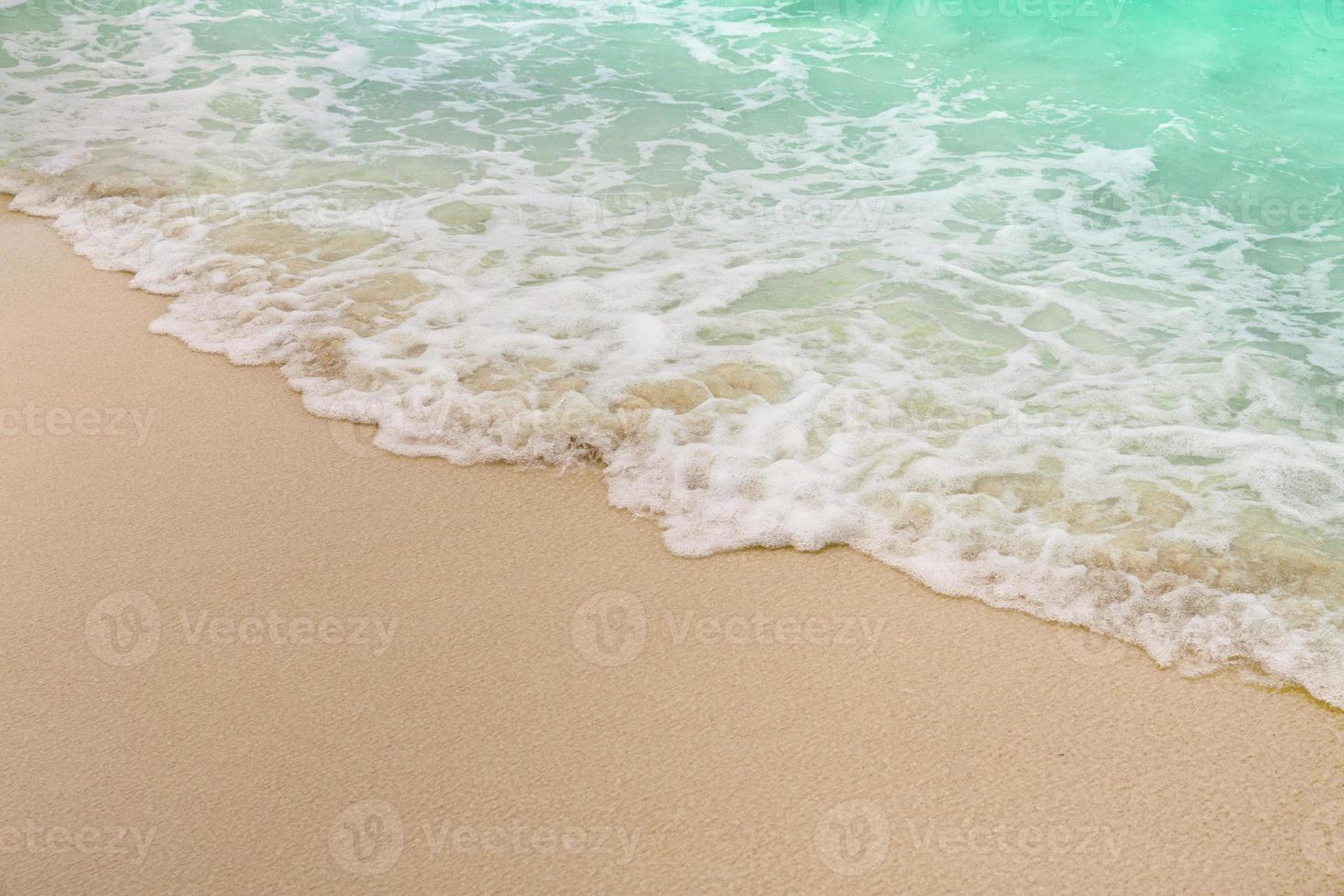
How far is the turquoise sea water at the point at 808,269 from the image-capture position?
10.5ft

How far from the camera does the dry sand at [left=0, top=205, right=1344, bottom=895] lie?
2.16 m

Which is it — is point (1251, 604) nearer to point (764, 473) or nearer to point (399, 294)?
point (764, 473)

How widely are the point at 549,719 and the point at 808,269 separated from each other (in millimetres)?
3185

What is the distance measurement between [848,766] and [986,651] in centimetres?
61

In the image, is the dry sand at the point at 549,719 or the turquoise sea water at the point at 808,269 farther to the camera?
the turquoise sea water at the point at 808,269

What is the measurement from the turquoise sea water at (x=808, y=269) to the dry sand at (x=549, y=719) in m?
0.26

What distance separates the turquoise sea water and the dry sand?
0.85 feet

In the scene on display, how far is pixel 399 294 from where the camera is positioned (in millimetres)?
4590

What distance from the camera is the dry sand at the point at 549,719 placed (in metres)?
2.16

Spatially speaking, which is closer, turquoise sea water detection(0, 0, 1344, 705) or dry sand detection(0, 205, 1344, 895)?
dry sand detection(0, 205, 1344, 895)

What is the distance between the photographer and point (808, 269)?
4.97m

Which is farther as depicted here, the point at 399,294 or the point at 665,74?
the point at 665,74

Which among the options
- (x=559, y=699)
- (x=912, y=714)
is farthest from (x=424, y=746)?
(x=912, y=714)

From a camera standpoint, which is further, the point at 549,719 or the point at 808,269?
the point at 808,269
